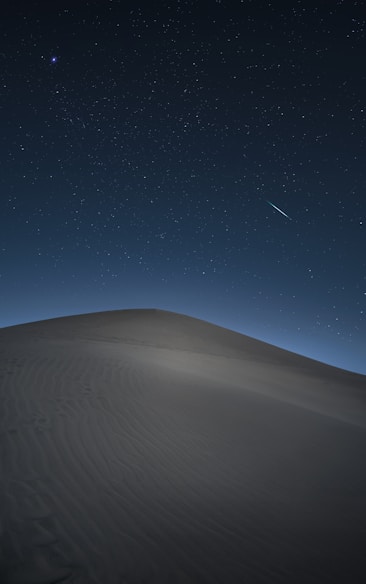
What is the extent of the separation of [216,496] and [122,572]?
5.45 feet

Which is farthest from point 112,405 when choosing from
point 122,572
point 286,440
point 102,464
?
point 122,572

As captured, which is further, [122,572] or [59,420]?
[59,420]

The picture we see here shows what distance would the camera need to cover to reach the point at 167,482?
3891 mm

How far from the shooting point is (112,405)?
6117mm

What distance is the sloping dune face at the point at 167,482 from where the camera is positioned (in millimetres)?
2578

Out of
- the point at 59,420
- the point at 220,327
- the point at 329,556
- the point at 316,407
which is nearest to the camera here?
the point at 329,556

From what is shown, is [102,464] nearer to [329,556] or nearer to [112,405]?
[112,405]

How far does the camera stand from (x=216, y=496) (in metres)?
3.77

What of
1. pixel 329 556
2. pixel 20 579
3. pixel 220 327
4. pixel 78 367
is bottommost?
pixel 20 579

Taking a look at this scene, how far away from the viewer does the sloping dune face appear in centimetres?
258

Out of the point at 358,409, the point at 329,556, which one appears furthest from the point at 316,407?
the point at 329,556

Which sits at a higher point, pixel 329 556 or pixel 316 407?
pixel 316 407

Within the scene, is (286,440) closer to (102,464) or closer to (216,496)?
(216,496)

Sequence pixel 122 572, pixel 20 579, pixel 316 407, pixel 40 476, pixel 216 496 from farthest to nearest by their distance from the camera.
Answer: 1. pixel 316 407
2. pixel 216 496
3. pixel 40 476
4. pixel 122 572
5. pixel 20 579
